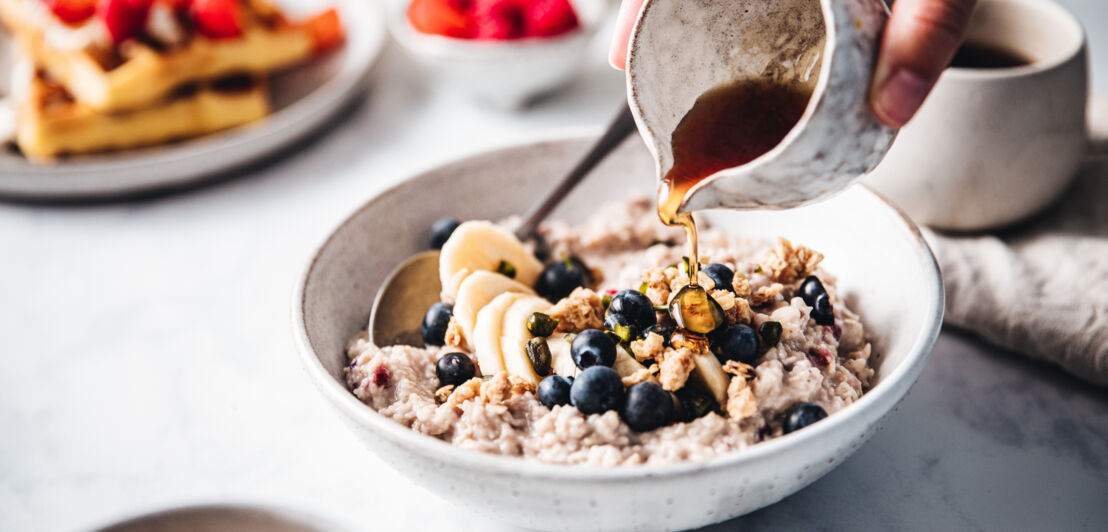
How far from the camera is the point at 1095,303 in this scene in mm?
1234

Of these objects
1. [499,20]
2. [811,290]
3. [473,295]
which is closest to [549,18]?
[499,20]

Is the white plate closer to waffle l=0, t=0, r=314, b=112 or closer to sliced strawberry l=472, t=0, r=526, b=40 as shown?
waffle l=0, t=0, r=314, b=112

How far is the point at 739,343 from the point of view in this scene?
1.01 metres

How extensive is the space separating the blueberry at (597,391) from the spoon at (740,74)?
0.22 meters

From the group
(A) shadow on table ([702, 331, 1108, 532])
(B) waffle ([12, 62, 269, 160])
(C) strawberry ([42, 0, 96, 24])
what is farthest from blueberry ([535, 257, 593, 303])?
(C) strawberry ([42, 0, 96, 24])

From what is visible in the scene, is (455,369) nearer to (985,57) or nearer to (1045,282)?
(1045,282)

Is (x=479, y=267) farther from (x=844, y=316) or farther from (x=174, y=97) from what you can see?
(x=174, y=97)

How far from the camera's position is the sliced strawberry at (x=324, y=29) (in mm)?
2240

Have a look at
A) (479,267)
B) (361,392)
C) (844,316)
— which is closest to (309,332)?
(361,392)

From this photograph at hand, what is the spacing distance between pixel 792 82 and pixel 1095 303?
2.00ft

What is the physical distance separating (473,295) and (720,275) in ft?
1.16

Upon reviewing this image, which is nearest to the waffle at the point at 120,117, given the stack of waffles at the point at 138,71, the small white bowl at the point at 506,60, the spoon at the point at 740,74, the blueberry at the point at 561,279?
the stack of waffles at the point at 138,71

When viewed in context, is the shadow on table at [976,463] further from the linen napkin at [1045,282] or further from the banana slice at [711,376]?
the banana slice at [711,376]

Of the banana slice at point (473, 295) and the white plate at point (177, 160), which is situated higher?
the banana slice at point (473, 295)
